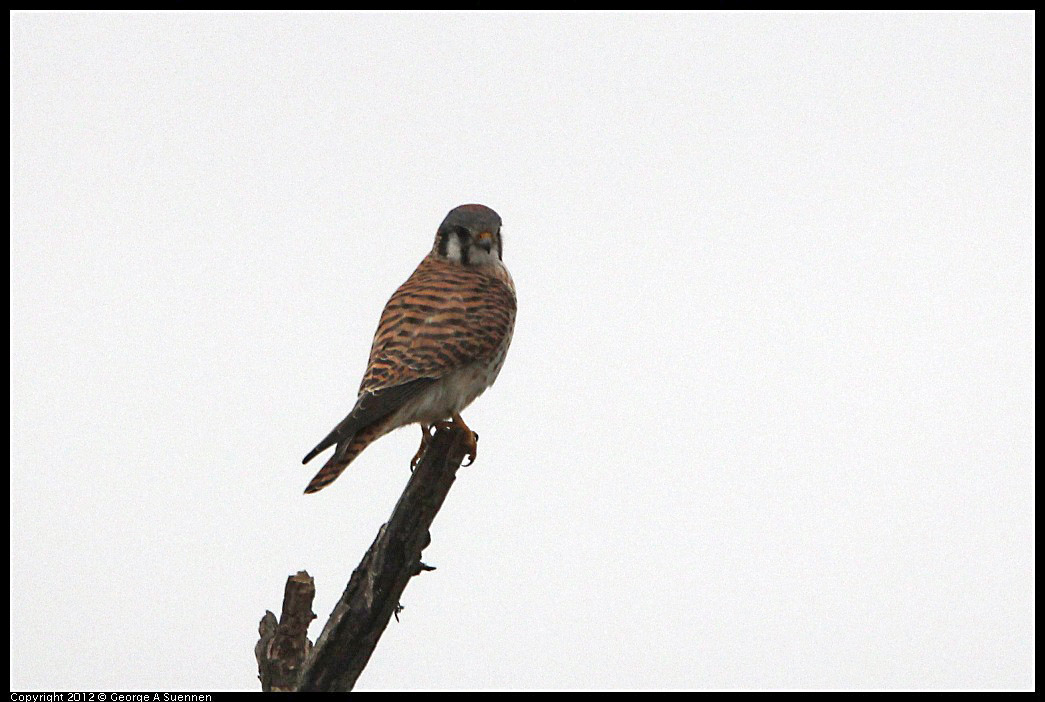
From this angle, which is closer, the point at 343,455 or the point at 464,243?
the point at 343,455

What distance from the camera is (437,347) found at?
19.8 feet

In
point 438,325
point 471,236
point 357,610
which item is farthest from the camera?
point 471,236

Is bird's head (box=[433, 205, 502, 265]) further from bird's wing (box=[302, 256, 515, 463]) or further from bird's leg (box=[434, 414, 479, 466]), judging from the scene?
bird's leg (box=[434, 414, 479, 466])

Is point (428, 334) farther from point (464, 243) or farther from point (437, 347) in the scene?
point (464, 243)

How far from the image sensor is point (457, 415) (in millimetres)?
6051

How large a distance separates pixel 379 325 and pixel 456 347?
1.90 feet

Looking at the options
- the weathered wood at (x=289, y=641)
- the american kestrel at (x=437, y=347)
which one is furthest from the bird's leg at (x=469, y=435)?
Answer: the weathered wood at (x=289, y=641)

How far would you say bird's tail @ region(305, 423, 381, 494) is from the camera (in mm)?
5355

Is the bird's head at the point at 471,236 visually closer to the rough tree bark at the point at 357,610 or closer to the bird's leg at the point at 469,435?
the bird's leg at the point at 469,435

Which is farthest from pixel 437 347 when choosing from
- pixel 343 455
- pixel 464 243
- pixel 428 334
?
pixel 464 243

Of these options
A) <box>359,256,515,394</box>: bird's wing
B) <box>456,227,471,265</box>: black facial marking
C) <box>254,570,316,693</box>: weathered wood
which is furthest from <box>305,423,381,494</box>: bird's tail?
<box>456,227,471,265</box>: black facial marking

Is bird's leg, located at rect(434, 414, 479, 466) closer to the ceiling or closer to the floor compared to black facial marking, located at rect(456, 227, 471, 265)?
closer to the floor

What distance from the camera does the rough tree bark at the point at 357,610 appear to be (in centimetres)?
485

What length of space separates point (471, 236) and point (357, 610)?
8.72ft
